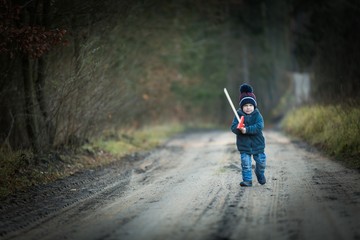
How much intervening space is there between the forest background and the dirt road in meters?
2.82

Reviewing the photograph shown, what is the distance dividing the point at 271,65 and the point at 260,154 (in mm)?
35422

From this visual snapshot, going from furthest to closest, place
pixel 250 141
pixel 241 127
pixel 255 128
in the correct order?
pixel 250 141 → pixel 255 128 → pixel 241 127

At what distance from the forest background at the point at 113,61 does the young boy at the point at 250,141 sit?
451 cm

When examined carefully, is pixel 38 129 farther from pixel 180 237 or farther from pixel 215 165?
pixel 180 237

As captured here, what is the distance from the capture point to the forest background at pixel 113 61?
11938 millimetres

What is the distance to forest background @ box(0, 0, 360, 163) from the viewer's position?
11.9 metres

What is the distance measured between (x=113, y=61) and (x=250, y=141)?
30.3 feet

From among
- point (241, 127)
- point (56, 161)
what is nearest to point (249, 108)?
point (241, 127)

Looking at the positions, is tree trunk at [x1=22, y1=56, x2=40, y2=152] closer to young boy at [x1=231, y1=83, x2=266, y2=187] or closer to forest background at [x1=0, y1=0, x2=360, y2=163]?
forest background at [x1=0, y1=0, x2=360, y2=163]

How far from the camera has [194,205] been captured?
7.13 metres

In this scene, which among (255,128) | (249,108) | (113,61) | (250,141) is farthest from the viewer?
(113,61)

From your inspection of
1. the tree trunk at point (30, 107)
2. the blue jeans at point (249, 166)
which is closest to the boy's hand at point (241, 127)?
the blue jeans at point (249, 166)

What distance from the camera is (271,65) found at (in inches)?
1694

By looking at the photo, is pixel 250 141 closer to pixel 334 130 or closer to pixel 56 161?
pixel 56 161
